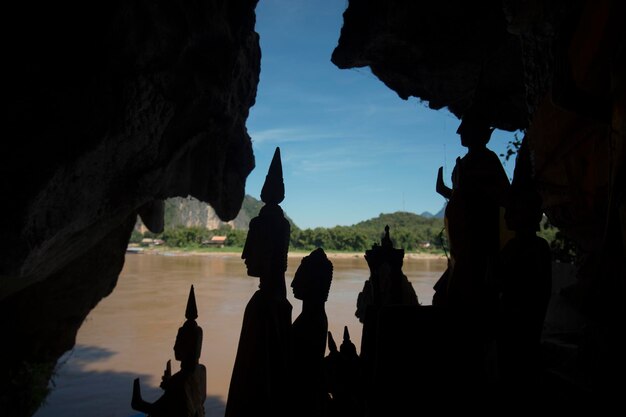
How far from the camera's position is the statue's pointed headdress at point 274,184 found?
2049 millimetres

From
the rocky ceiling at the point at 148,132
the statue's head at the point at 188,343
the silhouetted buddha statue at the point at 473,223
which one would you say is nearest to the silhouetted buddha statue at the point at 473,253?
the silhouetted buddha statue at the point at 473,223

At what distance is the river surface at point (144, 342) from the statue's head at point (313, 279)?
8.85m

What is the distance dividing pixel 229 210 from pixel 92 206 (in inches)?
146

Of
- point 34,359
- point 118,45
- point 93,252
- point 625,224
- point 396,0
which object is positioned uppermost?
point 396,0

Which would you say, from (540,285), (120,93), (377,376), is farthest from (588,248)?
(120,93)

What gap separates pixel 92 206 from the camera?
5.11m

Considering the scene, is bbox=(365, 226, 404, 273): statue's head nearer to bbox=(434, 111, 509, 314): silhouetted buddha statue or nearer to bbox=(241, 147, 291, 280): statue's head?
bbox=(434, 111, 509, 314): silhouetted buddha statue

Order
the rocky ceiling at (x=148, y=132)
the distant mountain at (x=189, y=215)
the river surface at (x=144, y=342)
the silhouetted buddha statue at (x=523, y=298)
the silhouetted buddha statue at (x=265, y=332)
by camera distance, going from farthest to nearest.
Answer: the distant mountain at (x=189, y=215) < the river surface at (x=144, y=342) < the rocky ceiling at (x=148, y=132) < the silhouetted buddha statue at (x=265, y=332) < the silhouetted buddha statue at (x=523, y=298)

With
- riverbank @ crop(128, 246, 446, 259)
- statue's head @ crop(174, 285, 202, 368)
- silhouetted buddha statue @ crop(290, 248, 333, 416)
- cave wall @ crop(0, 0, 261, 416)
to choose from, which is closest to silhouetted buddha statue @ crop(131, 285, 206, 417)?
statue's head @ crop(174, 285, 202, 368)

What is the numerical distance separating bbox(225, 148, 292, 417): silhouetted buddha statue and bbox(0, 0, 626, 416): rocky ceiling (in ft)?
4.68

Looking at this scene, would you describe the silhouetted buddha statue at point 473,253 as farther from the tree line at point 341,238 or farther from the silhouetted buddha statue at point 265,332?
the tree line at point 341,238

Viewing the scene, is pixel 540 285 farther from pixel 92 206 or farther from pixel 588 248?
pixel 92 206

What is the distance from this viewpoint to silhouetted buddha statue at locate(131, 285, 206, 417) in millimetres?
2381

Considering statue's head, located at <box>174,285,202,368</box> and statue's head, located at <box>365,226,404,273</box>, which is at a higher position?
statue's head, located at <box>365,226,404,273</box>
